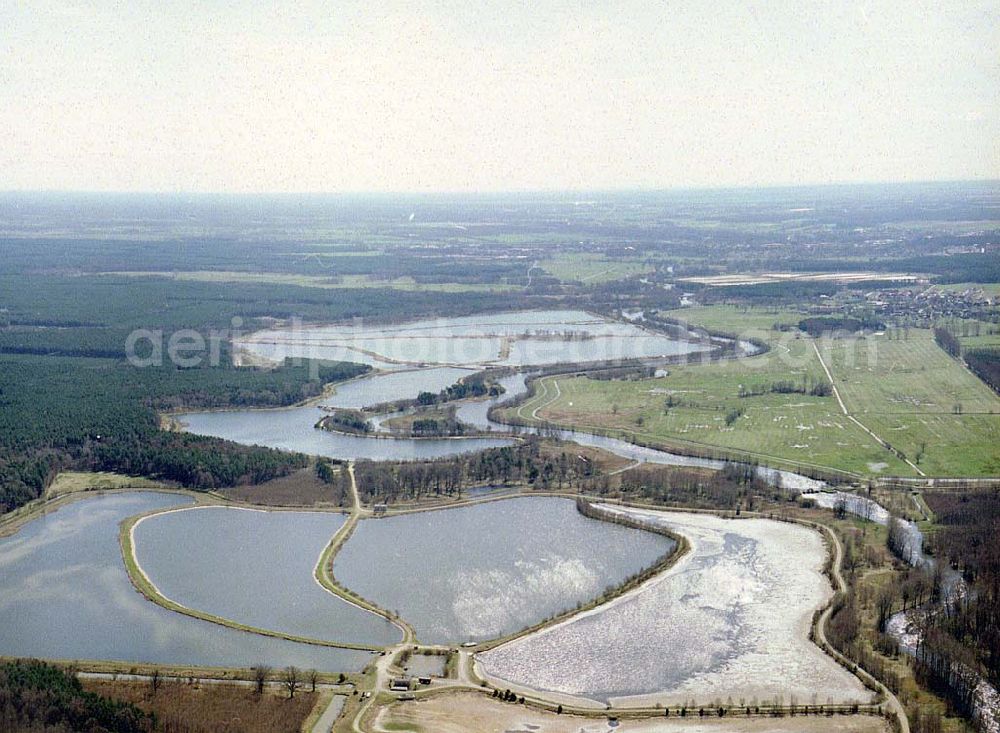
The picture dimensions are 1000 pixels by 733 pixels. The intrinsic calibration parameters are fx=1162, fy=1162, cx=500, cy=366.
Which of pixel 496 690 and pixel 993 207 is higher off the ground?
pixel 993 207

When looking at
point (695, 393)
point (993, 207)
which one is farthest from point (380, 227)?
point (695, 393)

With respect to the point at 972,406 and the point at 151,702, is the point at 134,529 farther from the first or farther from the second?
the point at 972,406

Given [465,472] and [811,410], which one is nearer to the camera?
[465,472]

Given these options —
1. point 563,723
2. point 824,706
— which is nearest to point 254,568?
point 563,723

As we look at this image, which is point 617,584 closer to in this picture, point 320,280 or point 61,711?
point 61,711

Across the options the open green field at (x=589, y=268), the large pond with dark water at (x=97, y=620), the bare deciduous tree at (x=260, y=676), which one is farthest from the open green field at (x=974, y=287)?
the bare deciduous tree at (x=260, y=676)

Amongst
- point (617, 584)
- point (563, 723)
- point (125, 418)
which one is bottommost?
point (563, 723)

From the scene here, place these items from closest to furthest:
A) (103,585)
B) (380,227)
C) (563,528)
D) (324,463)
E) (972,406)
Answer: (103,585) < (563,528) < (324,463) < (972,406) < (380,227)

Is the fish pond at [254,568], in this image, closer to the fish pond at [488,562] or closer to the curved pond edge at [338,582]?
the curved pond edge at [338,582]
